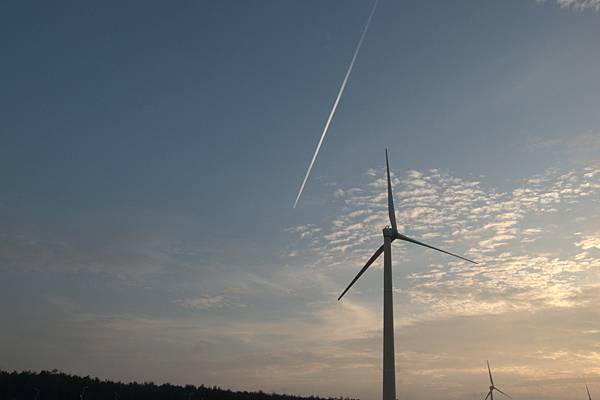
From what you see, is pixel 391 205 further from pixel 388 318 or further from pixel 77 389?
pixel 77 389

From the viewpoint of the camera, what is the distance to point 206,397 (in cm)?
17200

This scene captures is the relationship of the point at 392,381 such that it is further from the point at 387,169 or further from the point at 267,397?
the point at 267,397

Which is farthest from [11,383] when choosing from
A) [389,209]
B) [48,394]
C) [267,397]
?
[389,209]

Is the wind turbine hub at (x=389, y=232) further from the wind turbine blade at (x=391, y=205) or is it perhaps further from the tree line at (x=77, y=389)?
the tree line at (x=77, y=389)

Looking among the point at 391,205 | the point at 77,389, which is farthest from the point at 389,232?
the point at 77,389

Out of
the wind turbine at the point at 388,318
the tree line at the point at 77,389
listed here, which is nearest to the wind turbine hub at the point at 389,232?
the wind turbine at the point at 388,318

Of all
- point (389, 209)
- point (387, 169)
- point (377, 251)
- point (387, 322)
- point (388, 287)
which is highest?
point (387, 169)

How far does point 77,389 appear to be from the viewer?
148625mm

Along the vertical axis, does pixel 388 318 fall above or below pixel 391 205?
below

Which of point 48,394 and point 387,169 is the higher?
point 387,169

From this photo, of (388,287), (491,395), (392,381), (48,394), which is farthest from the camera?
(48,394)

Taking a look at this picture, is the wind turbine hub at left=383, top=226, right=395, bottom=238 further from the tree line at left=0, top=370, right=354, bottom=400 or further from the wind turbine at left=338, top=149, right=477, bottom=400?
the tree line at left=0, top=370, right=354, bottom=400

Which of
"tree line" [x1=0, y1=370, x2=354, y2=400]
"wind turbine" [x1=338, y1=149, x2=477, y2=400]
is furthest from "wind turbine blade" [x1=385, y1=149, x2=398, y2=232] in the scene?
"tree line" [x1=0, y1=370, x2=354, y2=400]

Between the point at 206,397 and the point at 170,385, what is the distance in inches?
495
